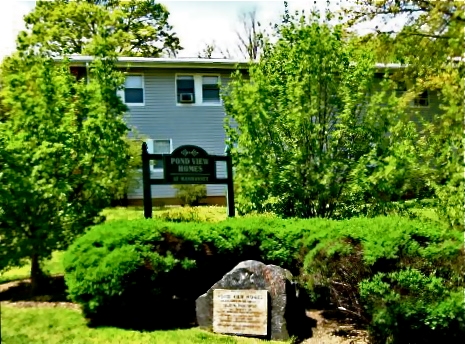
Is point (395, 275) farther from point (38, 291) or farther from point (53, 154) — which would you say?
point (38, 291)

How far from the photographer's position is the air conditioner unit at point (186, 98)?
23266 millimetres

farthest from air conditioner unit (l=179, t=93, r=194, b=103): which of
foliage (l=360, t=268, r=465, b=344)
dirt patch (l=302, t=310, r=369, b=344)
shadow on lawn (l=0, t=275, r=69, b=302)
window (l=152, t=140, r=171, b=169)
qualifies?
foliage (l=360, t=268, r=465, b=344)

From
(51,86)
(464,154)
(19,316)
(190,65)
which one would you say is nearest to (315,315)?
(464,154)

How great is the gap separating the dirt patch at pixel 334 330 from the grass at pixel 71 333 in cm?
91

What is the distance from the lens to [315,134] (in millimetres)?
10078

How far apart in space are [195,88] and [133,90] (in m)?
2.55

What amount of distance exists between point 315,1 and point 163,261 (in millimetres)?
5676

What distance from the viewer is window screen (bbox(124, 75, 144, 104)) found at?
22.7 m

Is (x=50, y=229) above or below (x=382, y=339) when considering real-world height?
above

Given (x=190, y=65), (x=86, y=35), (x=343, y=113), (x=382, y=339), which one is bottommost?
(x=382, y=339)

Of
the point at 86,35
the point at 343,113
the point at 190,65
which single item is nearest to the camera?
the point at 343,113

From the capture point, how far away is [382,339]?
7.20m

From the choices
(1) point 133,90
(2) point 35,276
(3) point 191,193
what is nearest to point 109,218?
(3) point 191,193

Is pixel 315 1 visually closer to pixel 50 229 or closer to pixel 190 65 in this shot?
pixel 50 229
